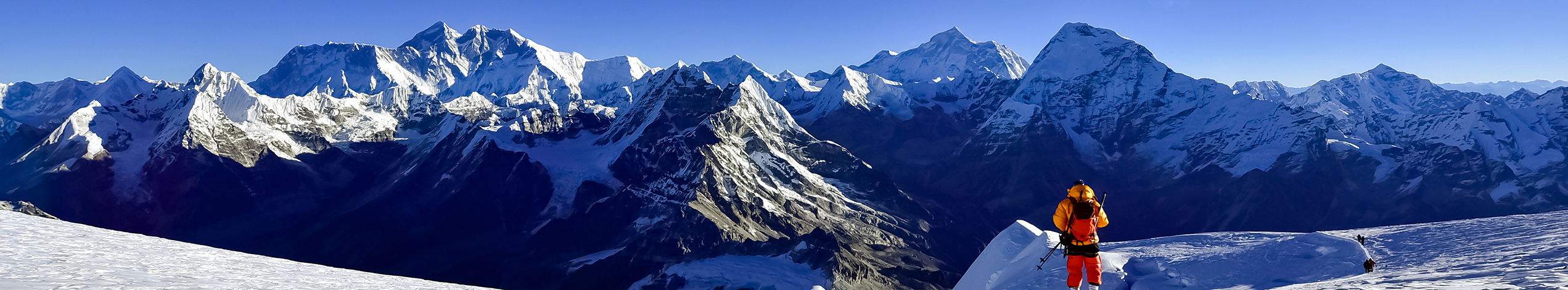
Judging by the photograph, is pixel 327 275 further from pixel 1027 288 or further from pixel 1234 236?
pixel 1234 236

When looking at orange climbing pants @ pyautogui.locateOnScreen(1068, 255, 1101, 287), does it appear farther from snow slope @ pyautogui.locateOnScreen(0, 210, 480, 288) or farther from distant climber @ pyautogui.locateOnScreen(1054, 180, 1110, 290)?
snow slope @ pyautogui.locateOnScreen(0, 210, 480, 288)

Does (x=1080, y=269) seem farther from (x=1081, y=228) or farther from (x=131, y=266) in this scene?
(x=131, y=266)

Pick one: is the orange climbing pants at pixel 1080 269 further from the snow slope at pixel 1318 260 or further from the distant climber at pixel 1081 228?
the snow slope at pixel 1318 260

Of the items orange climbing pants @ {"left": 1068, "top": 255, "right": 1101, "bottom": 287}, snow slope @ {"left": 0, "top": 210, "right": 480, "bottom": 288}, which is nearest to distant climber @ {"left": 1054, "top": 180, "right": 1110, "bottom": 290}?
orange climbing pants @ {"left": 1068, "top": 255, "right": 1101, "bottom": 287}

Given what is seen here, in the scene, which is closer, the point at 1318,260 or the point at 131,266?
the point at 131,266

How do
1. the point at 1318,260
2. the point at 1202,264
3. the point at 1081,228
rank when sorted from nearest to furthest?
the point at 1081,228
the point at 1318,260
the point at 1202,264

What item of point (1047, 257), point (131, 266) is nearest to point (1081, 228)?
point (1047, 257)
